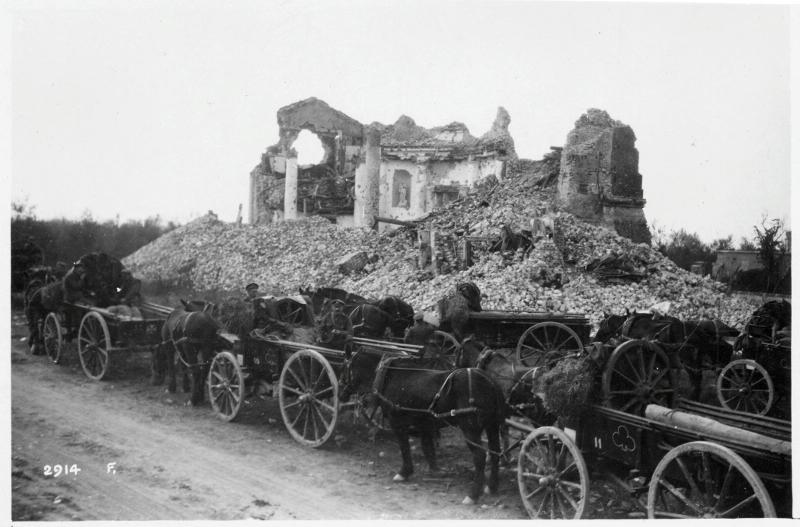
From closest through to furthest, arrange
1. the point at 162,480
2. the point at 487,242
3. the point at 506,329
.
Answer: the point at 162,480
the point at 506,329
the point at 487,242

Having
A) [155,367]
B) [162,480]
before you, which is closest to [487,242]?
[155,367]

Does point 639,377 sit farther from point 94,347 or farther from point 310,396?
point 94,347

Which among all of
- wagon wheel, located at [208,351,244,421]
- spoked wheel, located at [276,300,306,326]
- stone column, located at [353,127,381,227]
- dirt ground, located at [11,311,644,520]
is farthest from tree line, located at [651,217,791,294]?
stone column, located at [353,127,381,227]

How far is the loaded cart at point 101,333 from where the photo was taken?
10.8 metres

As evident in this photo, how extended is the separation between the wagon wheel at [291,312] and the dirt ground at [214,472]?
4.71 ft

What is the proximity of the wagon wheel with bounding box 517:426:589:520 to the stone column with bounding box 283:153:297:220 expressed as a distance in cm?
2433

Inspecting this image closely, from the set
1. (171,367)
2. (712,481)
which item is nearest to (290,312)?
(171,367)

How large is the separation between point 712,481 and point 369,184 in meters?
22.5

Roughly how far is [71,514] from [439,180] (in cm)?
2553

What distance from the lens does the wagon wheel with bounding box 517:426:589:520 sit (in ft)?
17.5

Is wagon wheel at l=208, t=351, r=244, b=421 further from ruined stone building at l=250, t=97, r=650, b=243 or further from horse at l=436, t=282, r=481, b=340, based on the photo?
ruined stone building at l=250, t=97, r=650, b=243

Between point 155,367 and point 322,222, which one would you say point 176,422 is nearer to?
point 155,367

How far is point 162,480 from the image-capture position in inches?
272

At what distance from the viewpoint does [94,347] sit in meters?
11.2
